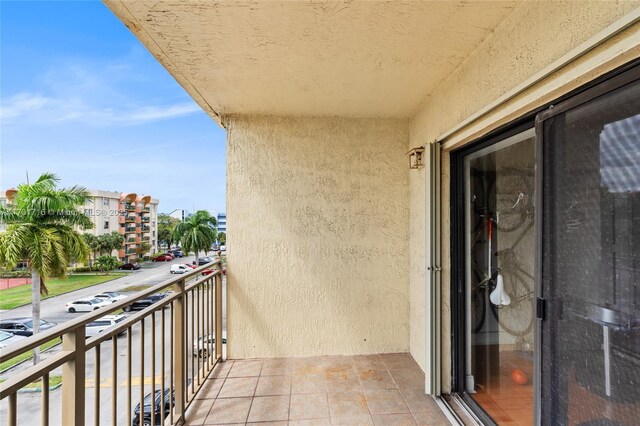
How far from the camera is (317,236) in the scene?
305 centimetres

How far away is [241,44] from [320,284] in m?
2.15

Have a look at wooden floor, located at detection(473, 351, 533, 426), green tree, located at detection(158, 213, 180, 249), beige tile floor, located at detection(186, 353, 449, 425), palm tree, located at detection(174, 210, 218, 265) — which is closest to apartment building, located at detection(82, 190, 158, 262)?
green tree, located at detection(158, 213, 180, 249)

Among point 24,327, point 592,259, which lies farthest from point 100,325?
point 24,327

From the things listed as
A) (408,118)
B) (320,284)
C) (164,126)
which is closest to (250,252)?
(320,284)

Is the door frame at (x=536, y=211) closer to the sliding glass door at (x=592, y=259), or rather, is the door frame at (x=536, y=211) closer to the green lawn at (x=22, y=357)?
the sliding glass door at (x=592, y=259)

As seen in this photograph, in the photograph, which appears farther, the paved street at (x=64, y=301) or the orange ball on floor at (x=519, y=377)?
the paved street at (x=64, y=301)

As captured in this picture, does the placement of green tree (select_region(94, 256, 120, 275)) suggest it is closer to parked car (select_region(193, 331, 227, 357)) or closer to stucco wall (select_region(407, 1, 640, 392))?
parked car (select_region(193, 331, 227, 357))

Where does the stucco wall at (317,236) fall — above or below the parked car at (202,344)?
above

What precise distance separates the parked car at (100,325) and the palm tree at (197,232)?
623 inches

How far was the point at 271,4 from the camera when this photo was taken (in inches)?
55.9

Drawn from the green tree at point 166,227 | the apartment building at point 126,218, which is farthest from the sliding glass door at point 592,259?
the green tree at point 166,227

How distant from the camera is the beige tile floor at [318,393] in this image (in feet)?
6.95

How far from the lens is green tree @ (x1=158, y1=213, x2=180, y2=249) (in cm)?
1953

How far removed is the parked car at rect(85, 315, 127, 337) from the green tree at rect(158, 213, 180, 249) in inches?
743
